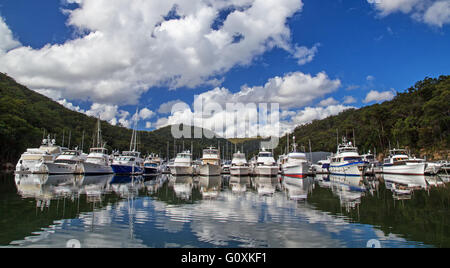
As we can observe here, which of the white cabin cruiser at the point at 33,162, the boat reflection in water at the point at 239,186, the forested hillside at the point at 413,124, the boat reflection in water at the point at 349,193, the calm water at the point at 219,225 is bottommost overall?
the boat reflection in water at the point at 239,186

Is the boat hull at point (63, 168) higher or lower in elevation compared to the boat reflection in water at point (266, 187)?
higher

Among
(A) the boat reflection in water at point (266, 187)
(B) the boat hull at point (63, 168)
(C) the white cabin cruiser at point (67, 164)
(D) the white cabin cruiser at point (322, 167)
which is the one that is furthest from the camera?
(D) the white cabin cruiser at point (322, 167)

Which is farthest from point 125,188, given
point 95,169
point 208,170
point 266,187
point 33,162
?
point 33,162

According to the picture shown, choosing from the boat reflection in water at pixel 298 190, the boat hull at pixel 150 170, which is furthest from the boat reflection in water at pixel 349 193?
the boat hull at pixel 150 170

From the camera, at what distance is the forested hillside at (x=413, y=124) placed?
58688mm

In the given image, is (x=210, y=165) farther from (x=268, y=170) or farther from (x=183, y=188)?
(x=183, y=188)

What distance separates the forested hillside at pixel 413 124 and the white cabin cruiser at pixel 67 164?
2821 inches

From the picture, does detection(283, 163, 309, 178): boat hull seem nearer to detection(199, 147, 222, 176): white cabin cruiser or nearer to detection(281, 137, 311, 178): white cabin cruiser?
detection(281, 137, 311, 178): white cabin cruiser

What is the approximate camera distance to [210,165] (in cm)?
5206

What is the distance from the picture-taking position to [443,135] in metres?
58.0

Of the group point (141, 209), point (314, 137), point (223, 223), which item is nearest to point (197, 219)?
point (223, 223)

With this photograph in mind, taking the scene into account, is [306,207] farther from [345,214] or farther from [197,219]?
[197,219]

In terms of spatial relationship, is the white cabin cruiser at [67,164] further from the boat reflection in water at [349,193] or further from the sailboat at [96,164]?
the boat reflection in water at [349,193]

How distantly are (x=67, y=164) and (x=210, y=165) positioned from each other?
2565 cm
